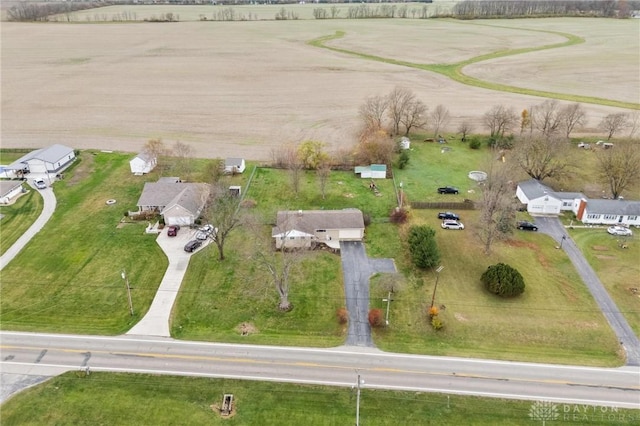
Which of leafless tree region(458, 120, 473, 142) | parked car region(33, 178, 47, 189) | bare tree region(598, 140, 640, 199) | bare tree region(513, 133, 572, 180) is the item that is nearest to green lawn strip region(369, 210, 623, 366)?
bare tree region(513, 133, 572, 180)

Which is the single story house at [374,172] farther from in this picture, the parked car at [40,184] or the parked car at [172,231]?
the parked car at [40,184]

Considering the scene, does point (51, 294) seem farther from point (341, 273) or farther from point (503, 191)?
point (503, 191)

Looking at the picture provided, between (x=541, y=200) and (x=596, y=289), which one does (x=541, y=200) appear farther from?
(x=596, y=289)

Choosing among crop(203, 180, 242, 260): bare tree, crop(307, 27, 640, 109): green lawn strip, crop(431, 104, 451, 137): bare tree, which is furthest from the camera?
crop(307, 27, 640, 109): green lawn strip

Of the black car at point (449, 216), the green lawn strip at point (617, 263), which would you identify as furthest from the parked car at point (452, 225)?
the green lawn strip at point (617, 263)

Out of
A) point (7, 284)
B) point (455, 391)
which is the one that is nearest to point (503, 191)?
point (455, 391)

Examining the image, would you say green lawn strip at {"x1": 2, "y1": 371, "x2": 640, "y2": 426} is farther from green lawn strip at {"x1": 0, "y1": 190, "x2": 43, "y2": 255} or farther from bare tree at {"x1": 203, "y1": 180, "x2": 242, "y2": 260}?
green lawn strip at {"x1": 0, "y1": 190, "x2": 43, "y2": 255}
